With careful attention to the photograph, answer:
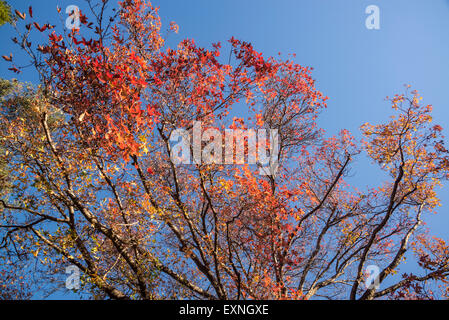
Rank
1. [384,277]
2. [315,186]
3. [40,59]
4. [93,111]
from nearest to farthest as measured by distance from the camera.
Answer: [40,59]
[93,111]
[384,277]
[315,186]

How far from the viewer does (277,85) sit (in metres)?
12.7

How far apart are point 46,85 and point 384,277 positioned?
1116 centimetres

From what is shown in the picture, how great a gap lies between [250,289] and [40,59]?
8.08m

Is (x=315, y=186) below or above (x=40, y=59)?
below

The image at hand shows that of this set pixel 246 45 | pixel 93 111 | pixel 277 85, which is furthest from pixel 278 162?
pixel 93 111

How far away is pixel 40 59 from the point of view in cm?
606

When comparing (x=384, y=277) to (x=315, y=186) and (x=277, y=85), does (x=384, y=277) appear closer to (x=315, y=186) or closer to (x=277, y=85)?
(x=315, y=186)

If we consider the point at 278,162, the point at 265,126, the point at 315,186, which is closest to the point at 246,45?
the point at 265,126

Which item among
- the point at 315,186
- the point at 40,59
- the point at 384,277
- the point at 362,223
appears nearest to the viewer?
the point at 40,59

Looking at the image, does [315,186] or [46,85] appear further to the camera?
[315,186]

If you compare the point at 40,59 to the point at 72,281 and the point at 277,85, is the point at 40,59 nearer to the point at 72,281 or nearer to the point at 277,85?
the point at 72,281
